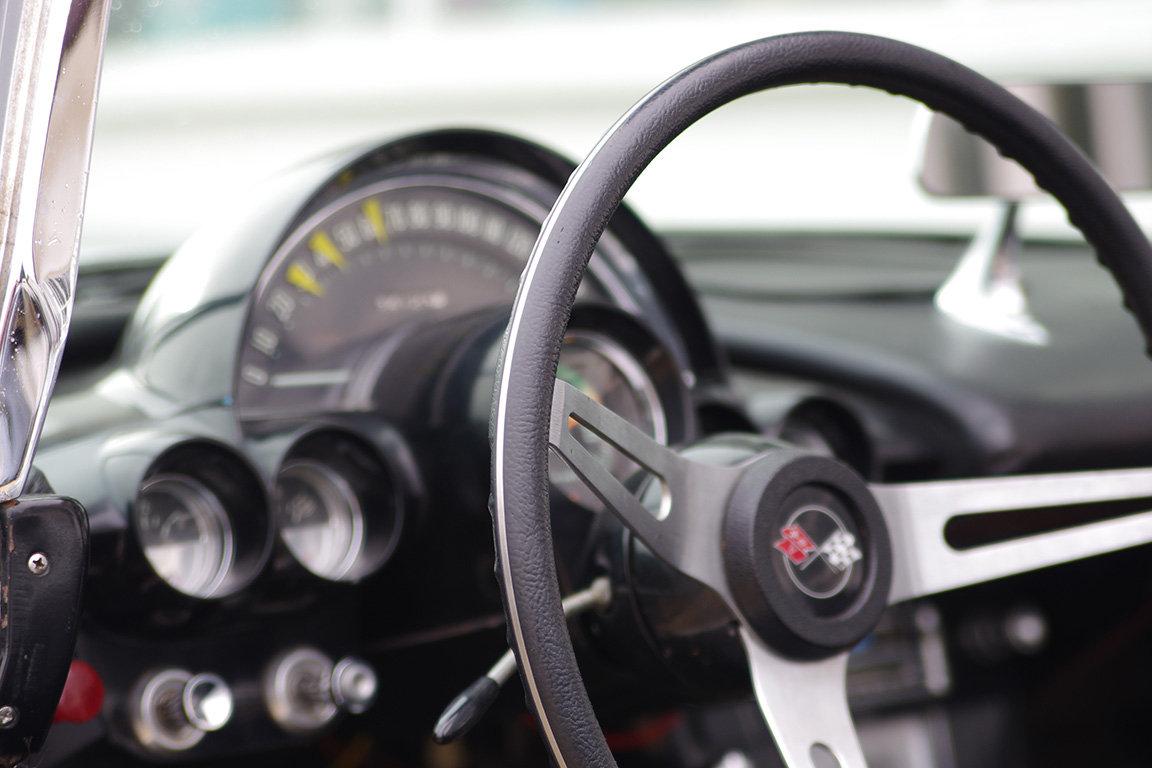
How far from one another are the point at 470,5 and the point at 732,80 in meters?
3.26

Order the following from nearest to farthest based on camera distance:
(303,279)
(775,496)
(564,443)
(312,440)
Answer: (564,443) < (775,496) < (312,440) < (303,279)

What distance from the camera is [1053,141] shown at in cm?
121

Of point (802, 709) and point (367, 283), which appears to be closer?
point (802, 709)

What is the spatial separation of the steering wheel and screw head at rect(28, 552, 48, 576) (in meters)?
0.34

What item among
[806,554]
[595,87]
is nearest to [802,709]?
[806,554]

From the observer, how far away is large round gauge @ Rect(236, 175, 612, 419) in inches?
56.7

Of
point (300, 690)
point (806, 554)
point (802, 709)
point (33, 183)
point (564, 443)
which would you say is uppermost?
point (33, 183)

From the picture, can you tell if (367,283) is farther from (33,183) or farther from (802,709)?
(802,709)

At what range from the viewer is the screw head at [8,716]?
1042 mm

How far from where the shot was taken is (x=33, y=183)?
1.01 metres

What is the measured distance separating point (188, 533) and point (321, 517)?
0.45ft

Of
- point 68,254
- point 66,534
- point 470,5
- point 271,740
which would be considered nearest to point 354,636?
point 271,740

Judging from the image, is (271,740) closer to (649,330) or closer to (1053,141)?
(649,330)

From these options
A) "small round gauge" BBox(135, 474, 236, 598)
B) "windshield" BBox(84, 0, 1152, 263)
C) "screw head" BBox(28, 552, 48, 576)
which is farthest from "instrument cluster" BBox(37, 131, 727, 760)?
"windshield" BBox(84, 0, 1152, 263)
